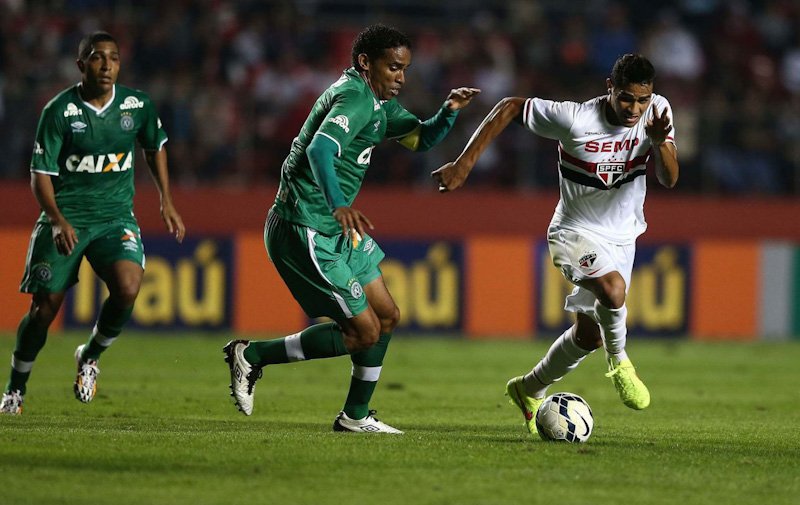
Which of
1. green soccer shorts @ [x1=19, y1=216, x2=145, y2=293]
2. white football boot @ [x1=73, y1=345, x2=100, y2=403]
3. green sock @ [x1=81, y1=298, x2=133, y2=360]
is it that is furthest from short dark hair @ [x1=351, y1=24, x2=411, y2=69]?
white football boot @ [x1=73, y1=345, x2=100, y2=403]

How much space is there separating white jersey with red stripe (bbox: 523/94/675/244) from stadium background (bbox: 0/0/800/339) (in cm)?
922

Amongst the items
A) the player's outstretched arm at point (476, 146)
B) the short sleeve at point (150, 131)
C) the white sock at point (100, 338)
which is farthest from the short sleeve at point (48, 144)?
the player's outstretched arm at point (476, 146)

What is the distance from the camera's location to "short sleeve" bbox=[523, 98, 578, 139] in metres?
8.10

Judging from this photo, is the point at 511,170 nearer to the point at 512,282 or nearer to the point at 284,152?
the point at 512,282

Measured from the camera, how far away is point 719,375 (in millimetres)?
13445

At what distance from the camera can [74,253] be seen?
8898 millimetres

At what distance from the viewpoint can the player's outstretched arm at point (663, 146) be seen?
773 cm

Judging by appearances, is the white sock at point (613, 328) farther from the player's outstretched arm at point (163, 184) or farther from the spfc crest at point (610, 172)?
the player's outstretched arm at point (163, 184)

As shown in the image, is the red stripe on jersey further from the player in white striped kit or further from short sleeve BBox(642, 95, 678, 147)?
short sleeve BBox(642, 95, 678, 147)

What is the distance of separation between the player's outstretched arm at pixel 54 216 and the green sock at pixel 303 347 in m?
1.37

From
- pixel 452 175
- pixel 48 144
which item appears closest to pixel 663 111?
pixel 452 175

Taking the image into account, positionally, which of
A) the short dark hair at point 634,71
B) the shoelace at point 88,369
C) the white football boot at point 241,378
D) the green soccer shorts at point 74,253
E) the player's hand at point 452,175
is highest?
the short dark hair at point 634,71

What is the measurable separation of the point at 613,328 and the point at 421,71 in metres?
11.0

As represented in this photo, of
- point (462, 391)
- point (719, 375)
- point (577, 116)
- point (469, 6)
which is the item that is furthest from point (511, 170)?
point (577, 116)
